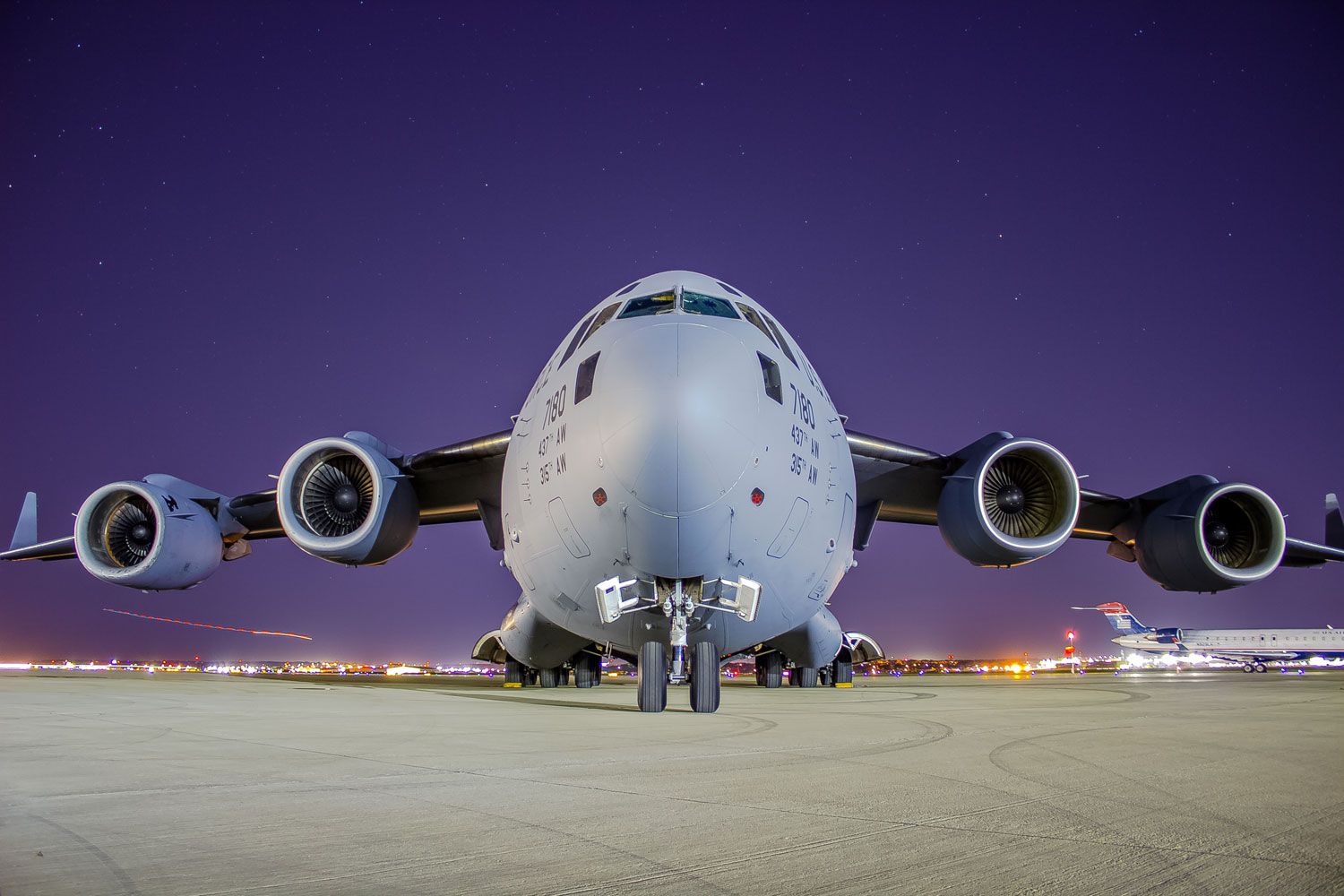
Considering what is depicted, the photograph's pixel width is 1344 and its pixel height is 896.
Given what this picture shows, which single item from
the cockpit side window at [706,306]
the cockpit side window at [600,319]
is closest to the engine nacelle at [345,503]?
the cockpit side window at [600,319]

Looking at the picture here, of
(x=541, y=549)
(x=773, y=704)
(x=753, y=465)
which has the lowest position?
(x=773, y=704)

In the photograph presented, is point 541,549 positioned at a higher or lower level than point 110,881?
higher

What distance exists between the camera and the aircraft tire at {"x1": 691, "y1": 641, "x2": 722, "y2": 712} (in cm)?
800

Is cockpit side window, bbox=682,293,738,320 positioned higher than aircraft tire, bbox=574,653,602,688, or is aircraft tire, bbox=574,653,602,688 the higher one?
cockpit side window, bbox=682,293,738,320

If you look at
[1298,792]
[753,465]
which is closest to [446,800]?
[1298,792]

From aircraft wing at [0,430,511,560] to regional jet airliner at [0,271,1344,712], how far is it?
0.04 m

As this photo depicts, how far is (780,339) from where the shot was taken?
8.78 meters

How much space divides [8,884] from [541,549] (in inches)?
247

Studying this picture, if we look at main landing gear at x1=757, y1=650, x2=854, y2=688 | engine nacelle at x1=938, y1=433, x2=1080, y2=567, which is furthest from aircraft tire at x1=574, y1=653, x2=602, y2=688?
engine nacelle at x1=938, y1=433, x2=1080, y2=567

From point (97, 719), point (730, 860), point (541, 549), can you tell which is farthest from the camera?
point (541, 549)

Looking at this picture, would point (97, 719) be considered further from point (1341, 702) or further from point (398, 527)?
point (1341, 702)

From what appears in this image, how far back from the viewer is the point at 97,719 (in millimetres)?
6574

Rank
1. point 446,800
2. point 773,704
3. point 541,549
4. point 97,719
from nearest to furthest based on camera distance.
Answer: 1. point 446,800
2. point 97,719
3. point 541,549
4. point 773,704

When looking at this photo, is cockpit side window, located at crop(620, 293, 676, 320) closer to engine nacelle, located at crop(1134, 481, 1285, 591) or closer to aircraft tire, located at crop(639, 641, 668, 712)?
aircraft tire, located at crop(639, 641, 668, 712)
